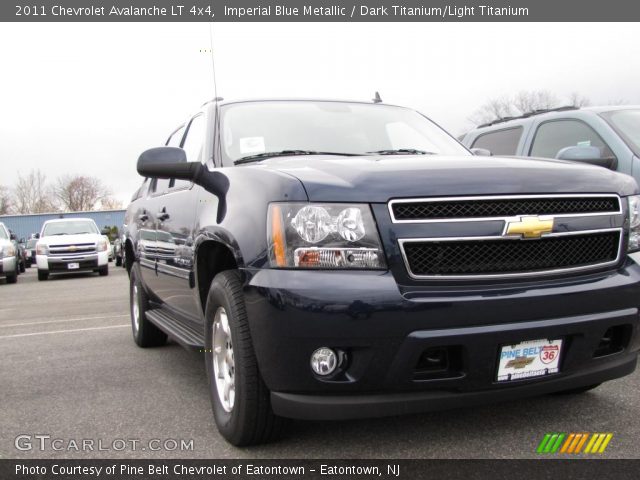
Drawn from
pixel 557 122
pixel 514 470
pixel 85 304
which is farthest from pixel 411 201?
pixel 85 304

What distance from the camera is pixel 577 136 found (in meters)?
5.50

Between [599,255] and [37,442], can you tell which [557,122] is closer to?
[599,255]

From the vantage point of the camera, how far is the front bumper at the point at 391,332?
7.41ft

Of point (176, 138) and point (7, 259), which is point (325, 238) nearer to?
point (176, 138)

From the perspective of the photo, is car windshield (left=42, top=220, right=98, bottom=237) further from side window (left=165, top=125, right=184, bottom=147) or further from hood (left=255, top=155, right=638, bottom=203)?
hood (left=255, top=155, right=638, bottom=203)

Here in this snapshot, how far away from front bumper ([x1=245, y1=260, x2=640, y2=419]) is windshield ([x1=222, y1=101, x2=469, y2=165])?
4.24 ft

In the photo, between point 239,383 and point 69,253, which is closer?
point 239,383

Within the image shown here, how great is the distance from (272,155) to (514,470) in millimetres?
1977

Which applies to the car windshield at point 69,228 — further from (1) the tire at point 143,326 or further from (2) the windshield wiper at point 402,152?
(2) the windshield wiper at point 402,152

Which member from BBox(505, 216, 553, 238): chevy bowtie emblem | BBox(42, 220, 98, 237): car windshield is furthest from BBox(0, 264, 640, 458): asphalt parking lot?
BBox(42, 220, 98, 237): car windshield

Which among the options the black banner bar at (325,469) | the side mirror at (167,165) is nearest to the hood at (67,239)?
the side mirror at (167,165)

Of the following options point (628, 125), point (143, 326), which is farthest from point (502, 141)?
point (143, 326)

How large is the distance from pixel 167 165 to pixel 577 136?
3.91 metres

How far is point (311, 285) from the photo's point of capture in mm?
2275
